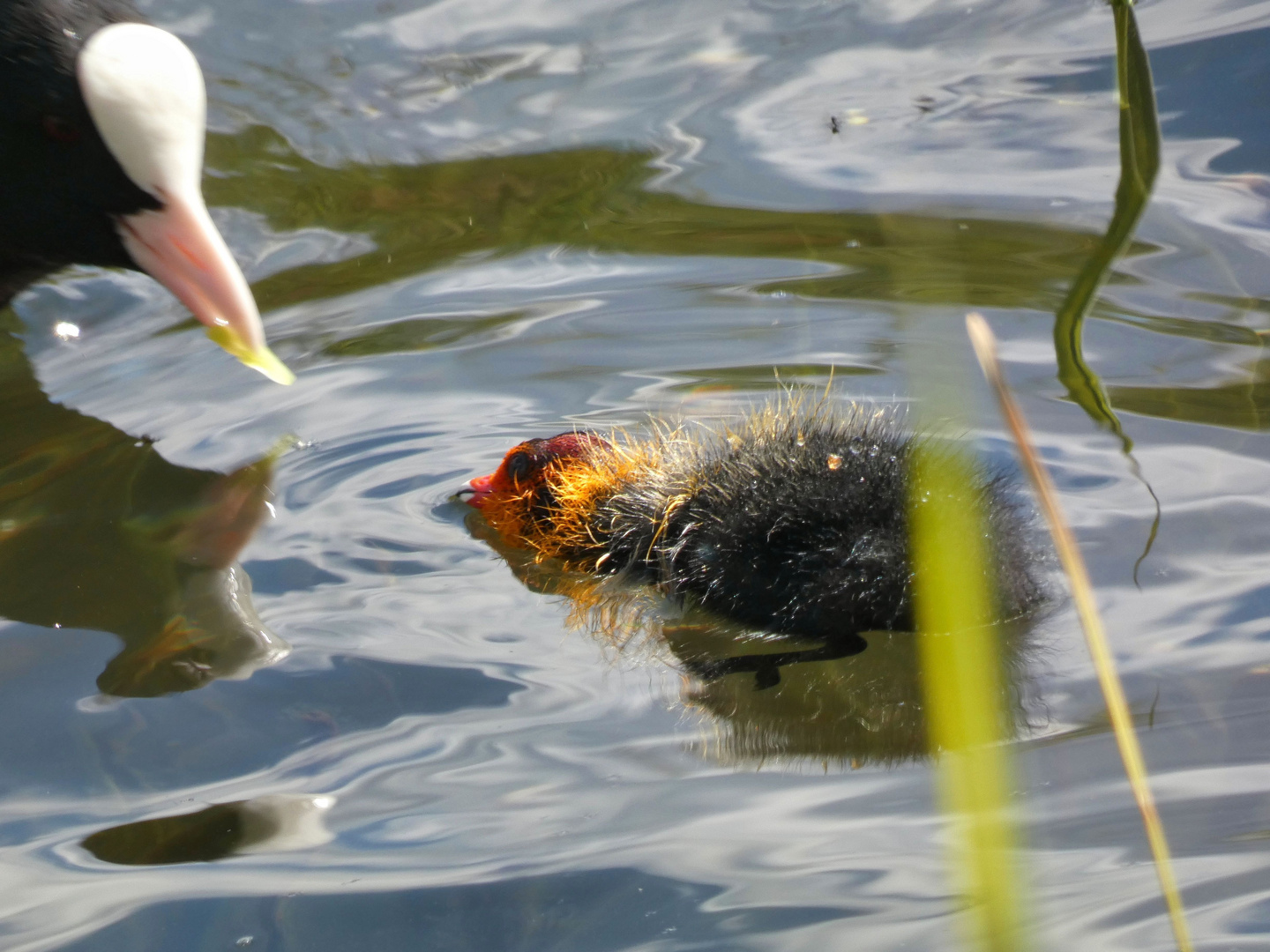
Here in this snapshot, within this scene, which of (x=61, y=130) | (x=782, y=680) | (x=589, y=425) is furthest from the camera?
(x=589, y=425)

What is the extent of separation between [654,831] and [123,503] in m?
1.32

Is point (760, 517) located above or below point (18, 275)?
below

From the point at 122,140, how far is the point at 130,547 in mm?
788

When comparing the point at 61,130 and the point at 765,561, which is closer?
the point at 765,561

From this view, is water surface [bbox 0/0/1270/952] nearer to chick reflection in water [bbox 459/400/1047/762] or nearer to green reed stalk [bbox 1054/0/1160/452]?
chick reflection in water [bbox 459/400/1047/762]

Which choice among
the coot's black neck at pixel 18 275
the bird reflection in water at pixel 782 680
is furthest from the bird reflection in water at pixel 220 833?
A: the coot's black neck at pixel 18 275

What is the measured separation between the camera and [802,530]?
5.92 feet

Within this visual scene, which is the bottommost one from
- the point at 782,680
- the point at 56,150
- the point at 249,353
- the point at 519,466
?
the point at 782,680

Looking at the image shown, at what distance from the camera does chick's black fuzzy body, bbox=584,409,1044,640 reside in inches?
67.9

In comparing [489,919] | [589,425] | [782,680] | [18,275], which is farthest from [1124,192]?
[18,275]

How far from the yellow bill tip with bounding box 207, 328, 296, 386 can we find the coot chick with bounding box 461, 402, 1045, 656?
399mm

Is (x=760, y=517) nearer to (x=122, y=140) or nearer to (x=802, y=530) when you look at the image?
(x=802, y=530)

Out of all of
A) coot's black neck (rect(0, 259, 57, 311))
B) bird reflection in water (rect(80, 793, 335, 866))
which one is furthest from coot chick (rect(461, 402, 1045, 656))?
coot's black neck (rect(0, 259, 57, 311))

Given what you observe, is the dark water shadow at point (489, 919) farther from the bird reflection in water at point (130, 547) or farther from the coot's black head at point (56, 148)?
the coot's black head at point (56, 148)
